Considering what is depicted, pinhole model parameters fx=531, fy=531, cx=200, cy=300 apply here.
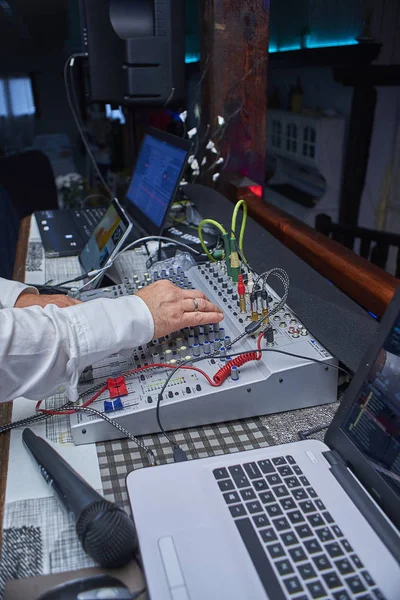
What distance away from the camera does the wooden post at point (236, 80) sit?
75.6 inches

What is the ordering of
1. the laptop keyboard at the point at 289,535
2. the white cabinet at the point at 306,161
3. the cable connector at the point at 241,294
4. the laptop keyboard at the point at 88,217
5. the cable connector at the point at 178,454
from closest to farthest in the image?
the laptop keyboard at the point at 289,535, the cable connector at the point at 178,454, the cable connector at the point at 241,294, the laptop keyboard at the point at 88,217, the white cabinet at the point at 306,161

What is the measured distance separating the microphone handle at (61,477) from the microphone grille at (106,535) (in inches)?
0.6

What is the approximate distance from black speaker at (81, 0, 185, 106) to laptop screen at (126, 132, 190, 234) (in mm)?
226

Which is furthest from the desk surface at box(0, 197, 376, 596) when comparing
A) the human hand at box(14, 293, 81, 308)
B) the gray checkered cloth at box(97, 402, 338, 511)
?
the human hand at box(14, 293, 81, 308)

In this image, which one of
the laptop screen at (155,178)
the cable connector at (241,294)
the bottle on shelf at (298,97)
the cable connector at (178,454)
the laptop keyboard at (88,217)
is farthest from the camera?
the bottle on shelf at (298,97)

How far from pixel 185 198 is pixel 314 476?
4.61 ft

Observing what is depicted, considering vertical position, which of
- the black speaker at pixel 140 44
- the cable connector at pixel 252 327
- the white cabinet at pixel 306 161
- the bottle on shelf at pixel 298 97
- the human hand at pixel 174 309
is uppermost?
the black speaker at pixel 140 44

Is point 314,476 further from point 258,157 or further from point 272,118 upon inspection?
point 272,118

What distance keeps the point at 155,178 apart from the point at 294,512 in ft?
3.94

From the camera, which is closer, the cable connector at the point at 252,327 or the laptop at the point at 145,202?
the cable connector at the point at 252,327

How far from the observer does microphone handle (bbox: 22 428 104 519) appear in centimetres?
64

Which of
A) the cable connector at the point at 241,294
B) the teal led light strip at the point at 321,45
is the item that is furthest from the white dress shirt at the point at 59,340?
the teal led light strip at the point at 321,45

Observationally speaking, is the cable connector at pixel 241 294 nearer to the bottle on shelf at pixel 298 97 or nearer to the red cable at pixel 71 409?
the red cable at pixel 71 409

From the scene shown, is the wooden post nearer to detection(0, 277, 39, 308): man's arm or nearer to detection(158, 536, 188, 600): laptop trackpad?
detection(0, 277, 39, 308): man's arm
